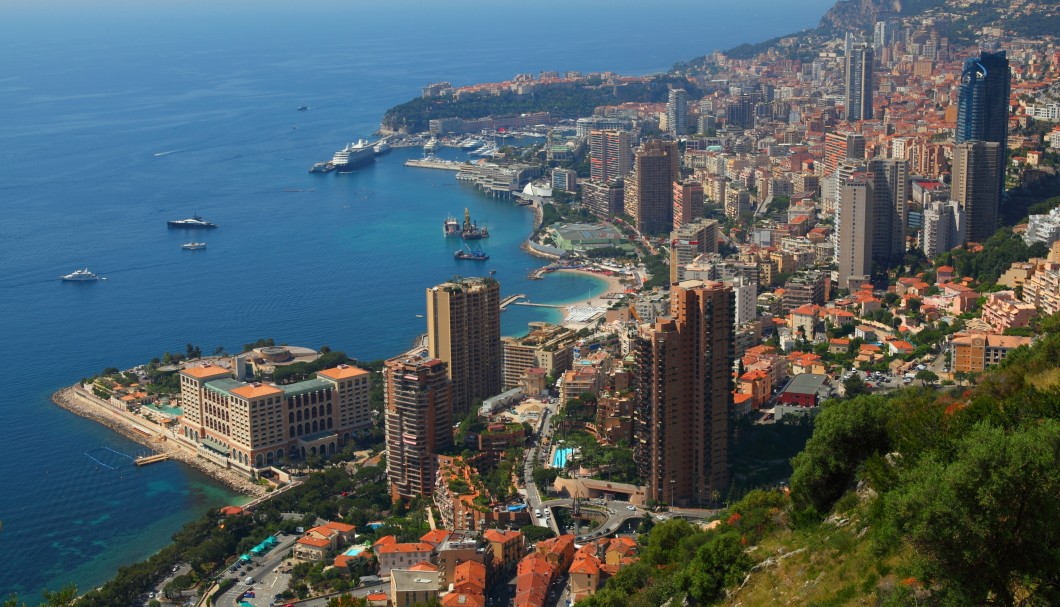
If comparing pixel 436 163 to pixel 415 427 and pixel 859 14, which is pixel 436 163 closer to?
pixel 859 14

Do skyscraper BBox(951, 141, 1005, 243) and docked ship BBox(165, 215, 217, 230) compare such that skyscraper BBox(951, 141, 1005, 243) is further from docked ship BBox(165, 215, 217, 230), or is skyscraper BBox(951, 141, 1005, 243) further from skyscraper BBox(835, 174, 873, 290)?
docked ship BBox(165, 215, 217, 230)

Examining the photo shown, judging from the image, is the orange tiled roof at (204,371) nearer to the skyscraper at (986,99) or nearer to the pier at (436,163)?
the skyscraper at (986,99)

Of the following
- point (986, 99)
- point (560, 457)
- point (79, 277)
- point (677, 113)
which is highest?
point (986, 99)

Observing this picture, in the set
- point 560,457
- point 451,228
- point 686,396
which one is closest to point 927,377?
point 686,396

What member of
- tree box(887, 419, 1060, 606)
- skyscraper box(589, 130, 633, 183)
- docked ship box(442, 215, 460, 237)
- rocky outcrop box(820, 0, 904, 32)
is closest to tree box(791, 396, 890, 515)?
tree box(887, 419, 1060, 606)

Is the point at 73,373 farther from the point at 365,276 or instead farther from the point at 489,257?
the point at 489,257

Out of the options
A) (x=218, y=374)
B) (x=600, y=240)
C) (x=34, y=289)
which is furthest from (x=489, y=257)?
(x=218, y=374)
